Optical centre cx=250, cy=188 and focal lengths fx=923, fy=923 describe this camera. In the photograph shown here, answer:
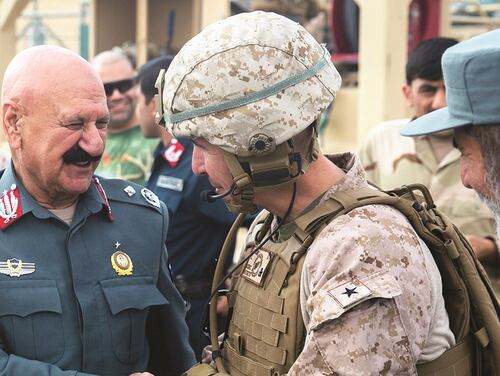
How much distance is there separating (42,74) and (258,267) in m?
0.83

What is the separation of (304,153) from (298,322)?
420 mm

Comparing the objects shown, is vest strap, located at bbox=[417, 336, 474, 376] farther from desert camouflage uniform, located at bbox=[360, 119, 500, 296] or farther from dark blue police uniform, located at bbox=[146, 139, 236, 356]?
dark blue police uniform, located at bbox=[146, 139, 236, 356]

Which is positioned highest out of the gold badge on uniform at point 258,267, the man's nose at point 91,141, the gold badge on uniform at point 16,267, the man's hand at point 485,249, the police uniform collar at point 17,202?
the man's nose at point 91,141

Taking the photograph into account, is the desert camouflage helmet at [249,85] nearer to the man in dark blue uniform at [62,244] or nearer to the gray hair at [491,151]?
the gray hair at [491,151]

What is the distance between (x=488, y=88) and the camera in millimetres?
2154

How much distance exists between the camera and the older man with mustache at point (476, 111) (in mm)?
2152

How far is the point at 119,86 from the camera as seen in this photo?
19.6 ft

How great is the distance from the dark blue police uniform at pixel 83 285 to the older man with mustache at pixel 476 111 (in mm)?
959

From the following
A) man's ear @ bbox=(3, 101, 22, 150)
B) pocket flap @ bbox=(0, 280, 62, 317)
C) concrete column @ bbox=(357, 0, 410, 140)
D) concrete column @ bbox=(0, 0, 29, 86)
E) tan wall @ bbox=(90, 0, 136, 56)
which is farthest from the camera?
concrete column @ bbox=(0, 0, 29, 86)

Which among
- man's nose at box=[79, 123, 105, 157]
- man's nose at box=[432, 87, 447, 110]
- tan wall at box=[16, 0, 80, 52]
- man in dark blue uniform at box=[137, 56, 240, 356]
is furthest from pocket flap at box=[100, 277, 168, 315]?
tan wall at box=[16, 0, 80, 52]

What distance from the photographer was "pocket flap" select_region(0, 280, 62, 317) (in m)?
2.51

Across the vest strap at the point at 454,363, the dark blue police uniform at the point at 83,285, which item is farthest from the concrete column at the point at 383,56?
the vest strap at the point at 454,363

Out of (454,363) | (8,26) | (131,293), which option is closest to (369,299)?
(454,363)

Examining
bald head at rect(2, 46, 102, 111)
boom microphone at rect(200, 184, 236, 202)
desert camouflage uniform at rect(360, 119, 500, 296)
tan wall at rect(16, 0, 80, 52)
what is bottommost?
tan wall at rect(16, 0, 80, 52)
